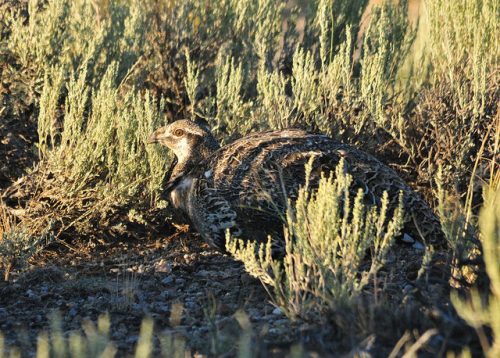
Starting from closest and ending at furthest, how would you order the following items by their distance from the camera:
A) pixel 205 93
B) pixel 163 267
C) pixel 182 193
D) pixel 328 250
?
pixel 328 250 → pixel 163 267 → pixel 182 193 → pixel 205 93

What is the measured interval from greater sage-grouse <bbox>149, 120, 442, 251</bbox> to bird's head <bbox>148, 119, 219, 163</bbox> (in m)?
0.45

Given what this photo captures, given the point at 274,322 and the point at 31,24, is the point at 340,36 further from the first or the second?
the point at 274,322

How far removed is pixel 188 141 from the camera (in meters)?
6.88

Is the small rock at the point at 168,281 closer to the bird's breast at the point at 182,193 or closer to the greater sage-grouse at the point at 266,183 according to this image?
the greater sage-grouse at the point at 266,183

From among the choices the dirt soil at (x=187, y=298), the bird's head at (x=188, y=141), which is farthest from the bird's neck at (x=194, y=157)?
the dirt soil at (x=187, y=298)

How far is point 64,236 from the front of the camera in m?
6.78

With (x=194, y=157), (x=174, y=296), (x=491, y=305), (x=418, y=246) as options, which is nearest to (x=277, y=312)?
(x=174, y=296)

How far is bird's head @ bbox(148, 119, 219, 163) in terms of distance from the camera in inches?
268

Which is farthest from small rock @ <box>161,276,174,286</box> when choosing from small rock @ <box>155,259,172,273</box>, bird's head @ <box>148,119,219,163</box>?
bird's head @ <box>148,119,219,163</box>

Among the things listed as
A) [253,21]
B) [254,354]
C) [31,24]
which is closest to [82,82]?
[31,24]

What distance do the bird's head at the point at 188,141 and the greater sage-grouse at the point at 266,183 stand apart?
0.45m

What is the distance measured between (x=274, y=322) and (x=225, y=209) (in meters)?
1.20

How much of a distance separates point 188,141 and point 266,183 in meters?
1.26

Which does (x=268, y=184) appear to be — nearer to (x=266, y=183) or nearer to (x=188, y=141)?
(x=266, y=183)
